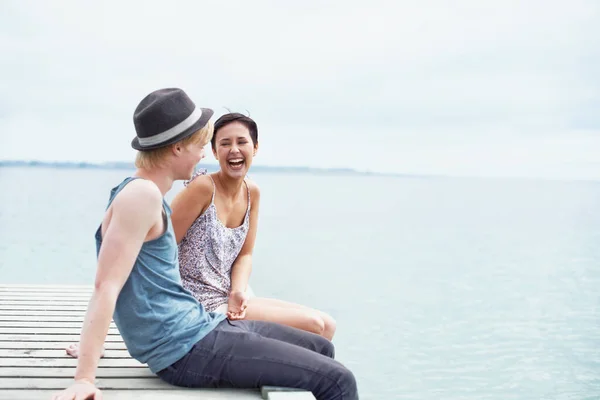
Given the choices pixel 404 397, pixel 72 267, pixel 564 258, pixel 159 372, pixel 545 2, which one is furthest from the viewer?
pixel 545 2

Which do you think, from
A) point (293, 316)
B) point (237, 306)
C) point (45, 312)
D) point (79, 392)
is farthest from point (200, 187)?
point (45, 312)

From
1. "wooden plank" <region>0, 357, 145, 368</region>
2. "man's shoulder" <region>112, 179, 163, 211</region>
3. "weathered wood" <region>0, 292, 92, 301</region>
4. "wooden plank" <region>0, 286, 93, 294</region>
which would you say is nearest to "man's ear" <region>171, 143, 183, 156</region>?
"man's shoulder" <region>112, 179, 163, 211</region>

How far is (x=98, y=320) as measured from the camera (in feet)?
7.79

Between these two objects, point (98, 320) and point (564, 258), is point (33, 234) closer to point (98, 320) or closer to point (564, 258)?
point (564, 258)

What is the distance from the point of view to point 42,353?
3.49 metres

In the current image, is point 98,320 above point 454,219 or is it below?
above

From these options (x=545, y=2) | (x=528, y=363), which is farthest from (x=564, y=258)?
(x=545, y=2)

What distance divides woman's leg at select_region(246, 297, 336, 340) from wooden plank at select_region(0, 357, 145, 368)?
0.62 metres

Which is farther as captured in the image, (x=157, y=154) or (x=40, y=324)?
(x=40, y=324)

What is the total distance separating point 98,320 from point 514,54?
252 ft

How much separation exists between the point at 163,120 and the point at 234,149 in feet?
3.32

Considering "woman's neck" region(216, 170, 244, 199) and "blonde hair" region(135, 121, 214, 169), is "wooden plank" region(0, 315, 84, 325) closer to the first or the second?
"woman's neck" region(216, 170, 244, 199)

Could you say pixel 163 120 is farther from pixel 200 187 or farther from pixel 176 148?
pixel 200 187

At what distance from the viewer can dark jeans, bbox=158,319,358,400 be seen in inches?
109
